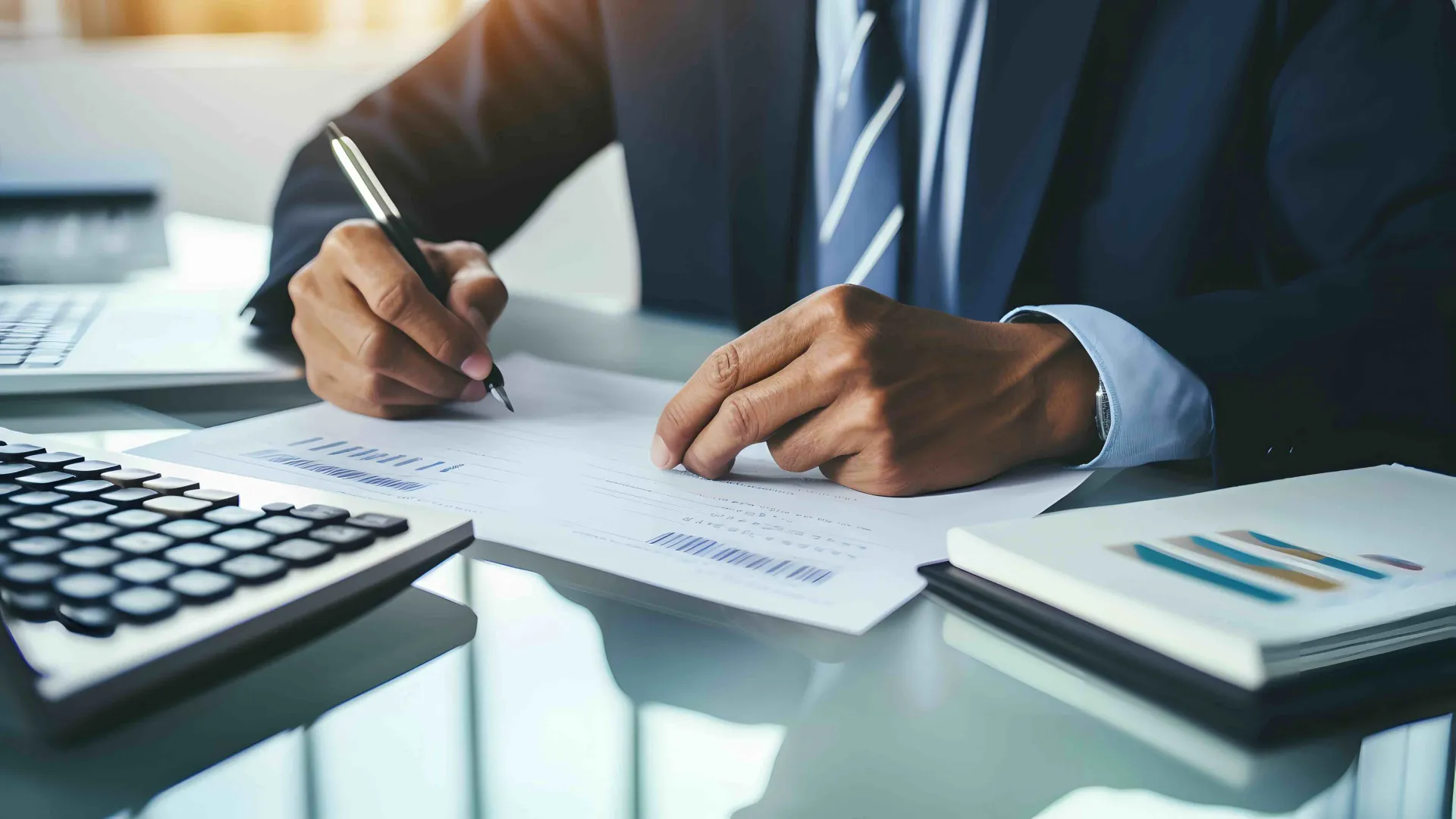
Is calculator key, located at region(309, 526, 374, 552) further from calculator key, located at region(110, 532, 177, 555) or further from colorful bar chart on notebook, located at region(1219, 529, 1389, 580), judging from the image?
colorful bar chart on notebook, located at region(1219, 529, 1389, 580)

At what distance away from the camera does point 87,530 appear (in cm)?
38

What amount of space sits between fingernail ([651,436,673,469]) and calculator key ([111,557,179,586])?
0.27 metres

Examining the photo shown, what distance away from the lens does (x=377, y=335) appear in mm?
694

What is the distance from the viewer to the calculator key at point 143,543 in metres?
0.37

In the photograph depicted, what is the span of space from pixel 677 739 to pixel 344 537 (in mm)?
158

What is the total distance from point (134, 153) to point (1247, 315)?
2.33m

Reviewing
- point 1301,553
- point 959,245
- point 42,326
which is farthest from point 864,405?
point 42,326

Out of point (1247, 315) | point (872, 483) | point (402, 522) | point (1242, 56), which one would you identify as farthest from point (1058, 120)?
Result: point (402, 522)

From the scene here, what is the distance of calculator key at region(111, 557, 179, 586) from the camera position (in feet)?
1.11

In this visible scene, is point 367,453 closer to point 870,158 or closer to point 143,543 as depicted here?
point 143,543

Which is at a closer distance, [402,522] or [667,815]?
[667,815]

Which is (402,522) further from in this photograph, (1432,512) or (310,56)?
(310,56)

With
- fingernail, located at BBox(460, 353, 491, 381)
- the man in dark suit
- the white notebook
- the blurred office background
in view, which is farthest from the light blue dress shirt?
the blurred office background

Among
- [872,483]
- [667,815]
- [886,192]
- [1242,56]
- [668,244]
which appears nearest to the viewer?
[667,815]
